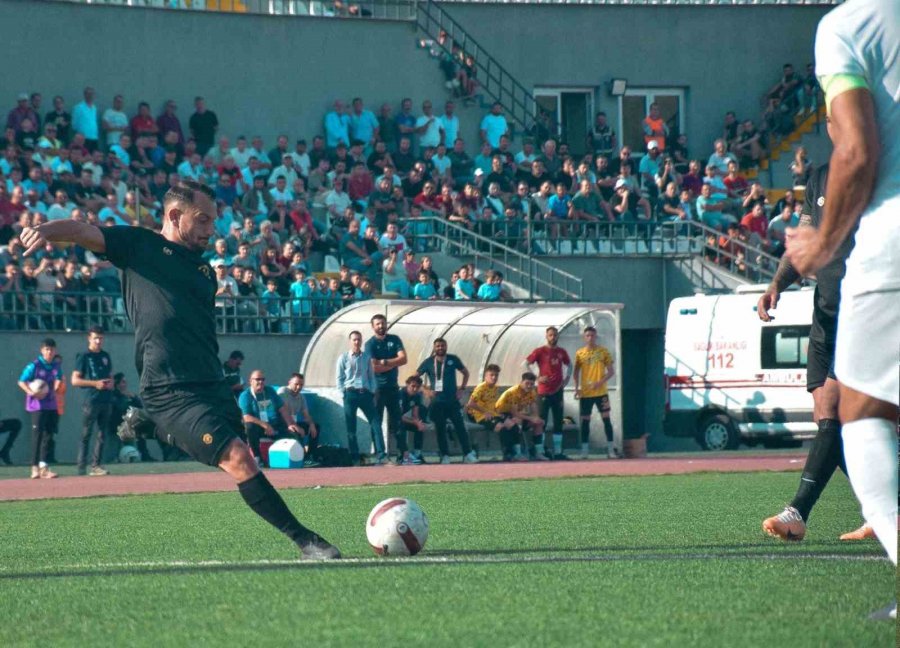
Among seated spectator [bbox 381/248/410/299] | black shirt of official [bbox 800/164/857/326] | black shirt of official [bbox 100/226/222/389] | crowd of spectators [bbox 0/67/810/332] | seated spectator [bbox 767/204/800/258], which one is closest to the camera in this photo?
black shirt of official [bbox 100/226/222/389]

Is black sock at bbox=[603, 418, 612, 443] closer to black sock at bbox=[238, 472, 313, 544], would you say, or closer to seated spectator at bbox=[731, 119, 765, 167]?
seated spectator at bbox=[731, 119, 765, 167]

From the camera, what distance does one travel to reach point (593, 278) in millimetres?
30375

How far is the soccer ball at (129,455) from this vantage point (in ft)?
77.2

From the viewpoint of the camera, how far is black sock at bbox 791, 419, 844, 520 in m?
8.51

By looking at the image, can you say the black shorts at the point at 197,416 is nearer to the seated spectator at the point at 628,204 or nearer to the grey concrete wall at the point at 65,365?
the grey concrete wall at the point at 65,365

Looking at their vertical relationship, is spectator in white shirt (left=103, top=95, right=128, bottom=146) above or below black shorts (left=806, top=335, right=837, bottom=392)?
above

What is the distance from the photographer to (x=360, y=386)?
71.3 ft

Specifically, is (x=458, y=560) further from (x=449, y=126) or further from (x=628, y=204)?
(x=449, y=126)

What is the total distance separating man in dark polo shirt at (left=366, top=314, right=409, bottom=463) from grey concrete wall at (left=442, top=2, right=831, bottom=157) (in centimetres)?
1541

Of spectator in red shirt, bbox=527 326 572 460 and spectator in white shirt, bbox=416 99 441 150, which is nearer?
spectator in red shirt, bbox=527 326 572 460

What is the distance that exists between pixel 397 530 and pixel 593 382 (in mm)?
15906

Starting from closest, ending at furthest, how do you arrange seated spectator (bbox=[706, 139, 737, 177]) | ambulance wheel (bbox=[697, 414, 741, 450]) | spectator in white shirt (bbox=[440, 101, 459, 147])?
ambulance wheel (bbox=[697, 414, 741, 450]) < spectator in white shirt (bbox=[440, 101, 459, 147]) < seated spectator (bbox=[706, 139, 737, 177])

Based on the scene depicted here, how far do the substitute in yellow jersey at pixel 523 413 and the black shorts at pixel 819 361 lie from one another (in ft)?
46.5

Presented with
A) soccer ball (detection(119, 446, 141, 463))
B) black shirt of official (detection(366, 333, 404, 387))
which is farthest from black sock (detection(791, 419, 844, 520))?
soccer ball (detection(119, 446, 141, 463))
